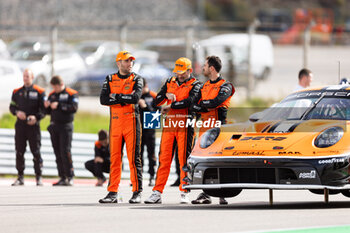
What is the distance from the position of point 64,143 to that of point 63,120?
0.36 metres

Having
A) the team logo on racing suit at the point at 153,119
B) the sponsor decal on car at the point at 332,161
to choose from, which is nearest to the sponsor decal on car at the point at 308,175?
the sponsor decal on car at the point at 332,161

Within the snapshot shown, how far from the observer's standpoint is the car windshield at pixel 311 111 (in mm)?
9781

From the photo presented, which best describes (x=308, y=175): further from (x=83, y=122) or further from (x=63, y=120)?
(x=83, y=122)

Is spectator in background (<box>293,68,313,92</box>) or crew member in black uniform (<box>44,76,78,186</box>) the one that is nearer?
spectator in background (<box>293,68,313,92</box>)

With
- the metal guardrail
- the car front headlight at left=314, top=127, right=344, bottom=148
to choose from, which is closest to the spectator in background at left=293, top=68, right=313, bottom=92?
the metal guardrail

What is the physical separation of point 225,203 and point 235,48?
11351mm

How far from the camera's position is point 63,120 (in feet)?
46.7

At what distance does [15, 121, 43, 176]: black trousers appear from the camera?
14.2 m

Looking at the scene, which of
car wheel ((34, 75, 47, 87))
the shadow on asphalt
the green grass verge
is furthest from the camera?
car wheel ((34, 75, 47, 87))

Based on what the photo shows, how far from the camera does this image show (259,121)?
10.1 meters

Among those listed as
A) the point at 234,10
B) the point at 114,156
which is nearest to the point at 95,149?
the point at 114,156

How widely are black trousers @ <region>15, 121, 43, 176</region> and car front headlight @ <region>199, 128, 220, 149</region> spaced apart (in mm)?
4916

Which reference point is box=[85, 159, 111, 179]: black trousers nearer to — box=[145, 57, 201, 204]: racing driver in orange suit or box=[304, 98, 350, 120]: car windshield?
box=[145, 57, 201, 204]: racing driver in orange suit

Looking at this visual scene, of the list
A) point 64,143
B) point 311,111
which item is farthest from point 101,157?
point 311,111
